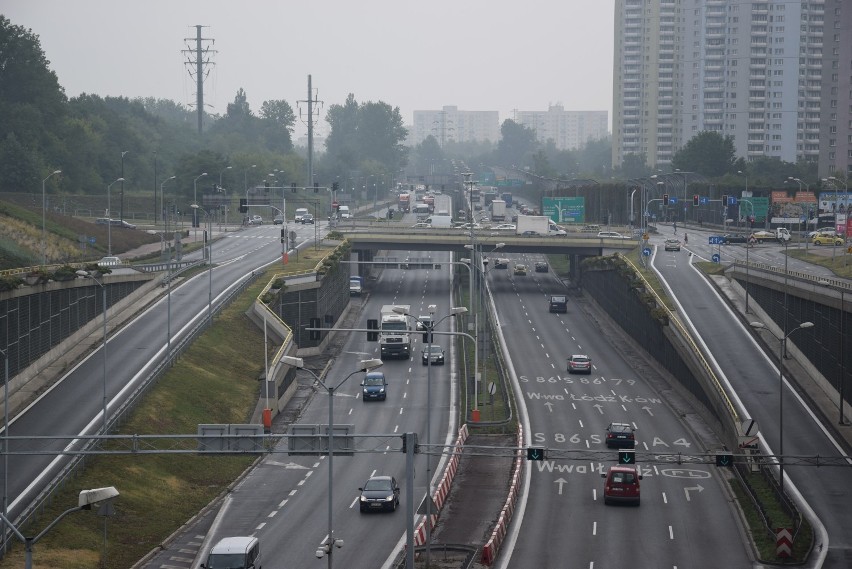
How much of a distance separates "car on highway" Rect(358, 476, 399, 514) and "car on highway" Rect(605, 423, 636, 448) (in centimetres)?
1553

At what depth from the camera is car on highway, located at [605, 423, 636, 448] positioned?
6169 centimetres

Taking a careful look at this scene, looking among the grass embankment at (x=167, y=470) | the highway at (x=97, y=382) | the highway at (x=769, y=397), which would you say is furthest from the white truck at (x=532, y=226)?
the grass embankment at (x=167, y=470)

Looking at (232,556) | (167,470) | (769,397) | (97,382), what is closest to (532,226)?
(769,397)

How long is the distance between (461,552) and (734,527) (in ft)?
40.1

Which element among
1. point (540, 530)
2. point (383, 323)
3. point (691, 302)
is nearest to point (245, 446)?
point (540, 530)

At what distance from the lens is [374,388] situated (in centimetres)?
7594

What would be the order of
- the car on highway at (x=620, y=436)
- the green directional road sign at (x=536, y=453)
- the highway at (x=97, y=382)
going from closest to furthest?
the green directional road sign at (x=536, y=453)
the highway at (x=97, y=382)
the car on highway at (x=620, y=436)

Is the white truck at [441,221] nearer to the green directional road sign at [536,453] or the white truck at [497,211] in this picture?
the white truck at [497,211]

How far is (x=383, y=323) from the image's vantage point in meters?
90.4

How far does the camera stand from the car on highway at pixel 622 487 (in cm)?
5159

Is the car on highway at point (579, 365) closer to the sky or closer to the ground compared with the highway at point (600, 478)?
closer to the sky

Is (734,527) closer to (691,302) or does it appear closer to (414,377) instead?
(414,377)

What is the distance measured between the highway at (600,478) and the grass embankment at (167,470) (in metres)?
14.1

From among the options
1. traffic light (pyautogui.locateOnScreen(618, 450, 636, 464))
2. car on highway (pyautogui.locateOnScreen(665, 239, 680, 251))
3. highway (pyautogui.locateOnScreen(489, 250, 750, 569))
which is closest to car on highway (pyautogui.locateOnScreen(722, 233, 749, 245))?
car on highway (pyautogui.locateOnScreen(665, 239, 680, 251))
